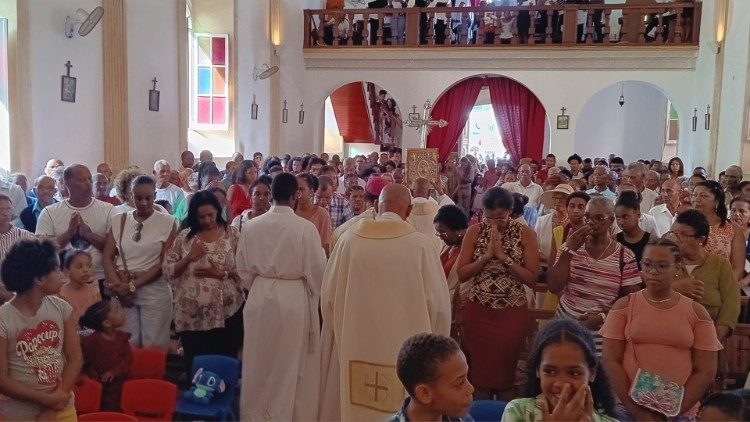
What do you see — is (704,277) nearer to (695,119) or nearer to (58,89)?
(58,89)

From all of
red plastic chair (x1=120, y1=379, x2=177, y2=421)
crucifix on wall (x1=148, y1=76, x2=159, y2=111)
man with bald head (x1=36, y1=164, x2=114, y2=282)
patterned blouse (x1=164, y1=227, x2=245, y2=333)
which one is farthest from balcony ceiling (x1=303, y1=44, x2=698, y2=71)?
red plastic chair (x1=120, y1=379, x2=177, y2=421)

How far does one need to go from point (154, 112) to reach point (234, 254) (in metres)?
6.30

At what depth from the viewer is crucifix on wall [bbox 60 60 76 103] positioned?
8094 millimetres

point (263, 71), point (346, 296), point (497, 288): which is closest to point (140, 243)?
point (346, 296)

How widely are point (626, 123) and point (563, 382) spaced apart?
55.9ft

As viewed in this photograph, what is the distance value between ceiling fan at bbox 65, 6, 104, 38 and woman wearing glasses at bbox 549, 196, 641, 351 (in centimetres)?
660

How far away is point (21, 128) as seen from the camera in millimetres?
7441

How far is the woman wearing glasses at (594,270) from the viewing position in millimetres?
3875

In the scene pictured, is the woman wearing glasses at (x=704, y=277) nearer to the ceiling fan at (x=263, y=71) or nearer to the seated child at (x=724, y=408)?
the seated child at (x=724, y=408)

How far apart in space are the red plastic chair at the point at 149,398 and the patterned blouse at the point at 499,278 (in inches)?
78.8

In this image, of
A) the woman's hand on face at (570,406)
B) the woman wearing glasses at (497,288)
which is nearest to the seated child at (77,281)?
the woman wearing glasses at (497,288)

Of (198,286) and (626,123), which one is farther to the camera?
(626,123)

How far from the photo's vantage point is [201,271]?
14.5ft

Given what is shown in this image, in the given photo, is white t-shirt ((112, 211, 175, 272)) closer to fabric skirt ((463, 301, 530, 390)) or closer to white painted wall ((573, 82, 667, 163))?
fabric skirt ((463, 301, 530, 390))
